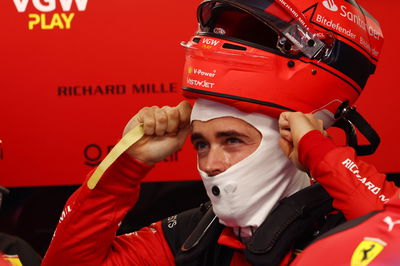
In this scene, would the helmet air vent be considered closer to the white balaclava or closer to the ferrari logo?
the white balaclava

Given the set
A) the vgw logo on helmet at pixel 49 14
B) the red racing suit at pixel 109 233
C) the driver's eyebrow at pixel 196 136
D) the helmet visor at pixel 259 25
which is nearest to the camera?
the helmet visor at pixel 259 25

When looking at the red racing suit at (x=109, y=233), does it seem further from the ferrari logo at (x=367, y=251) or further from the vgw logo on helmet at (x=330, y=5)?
the ferrari logo at (x=367, y=251)

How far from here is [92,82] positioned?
2670 mm

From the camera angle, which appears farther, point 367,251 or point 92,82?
point 92,82

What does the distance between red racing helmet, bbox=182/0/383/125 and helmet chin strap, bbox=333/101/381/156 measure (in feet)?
0.09

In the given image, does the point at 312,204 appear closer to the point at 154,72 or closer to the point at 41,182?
the point at 154,72

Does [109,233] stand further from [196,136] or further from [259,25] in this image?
[259,25]

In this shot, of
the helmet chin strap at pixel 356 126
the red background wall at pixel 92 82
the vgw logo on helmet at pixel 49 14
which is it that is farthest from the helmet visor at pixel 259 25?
the vgw logo on helmet at pixel 49 14

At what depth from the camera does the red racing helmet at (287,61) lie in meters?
1.76

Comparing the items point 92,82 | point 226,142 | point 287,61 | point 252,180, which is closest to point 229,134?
point 226,142

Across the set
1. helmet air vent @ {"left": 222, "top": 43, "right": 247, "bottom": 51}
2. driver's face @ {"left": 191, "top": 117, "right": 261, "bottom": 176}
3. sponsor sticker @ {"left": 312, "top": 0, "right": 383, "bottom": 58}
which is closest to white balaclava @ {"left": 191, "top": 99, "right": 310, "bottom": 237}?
driver's face @ {"left": 191, "top": 117, "right": 261, "bottom": 176}

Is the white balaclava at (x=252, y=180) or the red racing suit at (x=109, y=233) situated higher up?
the white balaclava at (x=252, y=180)

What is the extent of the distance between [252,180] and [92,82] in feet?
3.53

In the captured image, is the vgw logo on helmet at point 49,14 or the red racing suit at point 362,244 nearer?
the red racing suit at point 362,244
